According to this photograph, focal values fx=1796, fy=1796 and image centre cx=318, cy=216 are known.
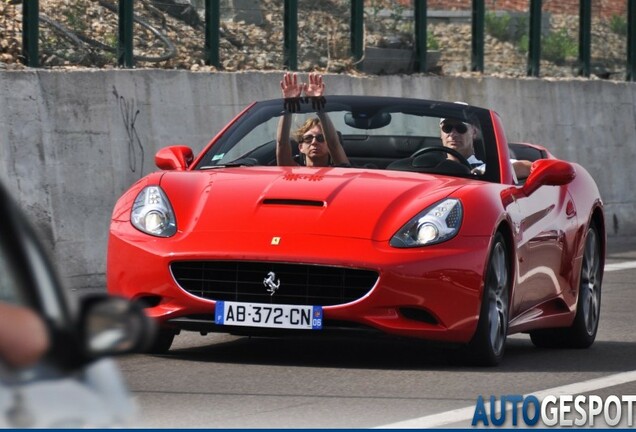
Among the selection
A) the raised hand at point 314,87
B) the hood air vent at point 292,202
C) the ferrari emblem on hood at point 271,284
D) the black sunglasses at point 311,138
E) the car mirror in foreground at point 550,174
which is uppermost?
the raised hand at point 314,87

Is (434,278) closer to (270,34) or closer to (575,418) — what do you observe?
(575,418)

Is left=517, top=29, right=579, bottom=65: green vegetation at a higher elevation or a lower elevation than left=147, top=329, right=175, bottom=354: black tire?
higher

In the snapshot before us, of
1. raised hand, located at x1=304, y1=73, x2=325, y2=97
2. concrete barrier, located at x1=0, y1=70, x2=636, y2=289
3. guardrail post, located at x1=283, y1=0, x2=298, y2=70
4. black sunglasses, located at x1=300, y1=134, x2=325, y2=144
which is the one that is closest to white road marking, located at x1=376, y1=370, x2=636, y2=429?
black sunglasses, located at x1=300, y1=134, x2=325, y2=144

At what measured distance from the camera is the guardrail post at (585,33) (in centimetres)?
2267

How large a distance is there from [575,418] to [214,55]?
29.8 feet

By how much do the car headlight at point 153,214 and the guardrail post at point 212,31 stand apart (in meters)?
6.88

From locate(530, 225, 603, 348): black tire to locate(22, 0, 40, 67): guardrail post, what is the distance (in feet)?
15.6

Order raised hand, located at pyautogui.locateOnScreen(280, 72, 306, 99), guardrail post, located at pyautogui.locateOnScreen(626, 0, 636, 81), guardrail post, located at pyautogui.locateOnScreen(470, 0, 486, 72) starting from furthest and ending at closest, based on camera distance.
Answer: guardrail post, located at pyautogui.locateOnScreen(626, 0, 636, 81) < guardrail post, located at pyautogui.locateOnScreen(470, 0, 486, 72) < raised hand, located at pyautogui.locateOnScreen(280, 72, 306, 99)

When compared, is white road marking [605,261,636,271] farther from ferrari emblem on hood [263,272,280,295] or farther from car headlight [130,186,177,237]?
ferrari emblem on hood [263,272,280,295]

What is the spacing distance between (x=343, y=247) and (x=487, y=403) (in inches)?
51.1

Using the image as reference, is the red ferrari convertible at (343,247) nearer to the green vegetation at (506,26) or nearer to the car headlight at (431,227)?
the car headlight at (431,227)

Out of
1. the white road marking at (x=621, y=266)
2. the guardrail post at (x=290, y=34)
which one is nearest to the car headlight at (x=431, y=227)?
the white road marking at (x=621, y=266)

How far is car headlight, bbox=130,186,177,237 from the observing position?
9148 millimetres

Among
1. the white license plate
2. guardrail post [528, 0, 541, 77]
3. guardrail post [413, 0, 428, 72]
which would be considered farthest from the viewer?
guardrail post [528, 0, 541, 77]
